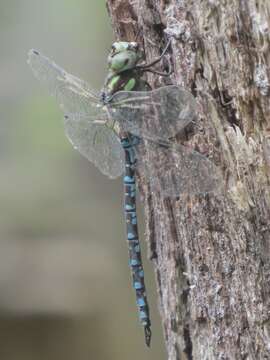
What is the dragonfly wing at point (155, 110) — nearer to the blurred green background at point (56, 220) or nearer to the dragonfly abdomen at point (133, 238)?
the dragonfly abdomen at point (133, 238)

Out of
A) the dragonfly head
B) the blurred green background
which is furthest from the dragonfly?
the blurred green background

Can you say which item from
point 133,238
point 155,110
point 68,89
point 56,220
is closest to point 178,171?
point 155,110

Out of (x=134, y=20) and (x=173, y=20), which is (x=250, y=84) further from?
(x=134, y=20)

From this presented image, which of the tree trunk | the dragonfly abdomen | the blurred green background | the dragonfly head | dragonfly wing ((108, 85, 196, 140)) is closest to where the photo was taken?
the tree trunk

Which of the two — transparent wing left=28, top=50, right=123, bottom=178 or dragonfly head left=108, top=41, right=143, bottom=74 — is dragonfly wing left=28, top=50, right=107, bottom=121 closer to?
transparent wing left=28, top=50, right=123, bottom=178

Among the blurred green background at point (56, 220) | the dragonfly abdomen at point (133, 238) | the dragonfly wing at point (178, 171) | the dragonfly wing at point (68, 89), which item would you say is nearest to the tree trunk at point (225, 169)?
the dragonfly wing at point (178, 171)

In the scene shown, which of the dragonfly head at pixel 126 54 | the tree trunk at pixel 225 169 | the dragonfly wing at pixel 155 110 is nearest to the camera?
the tree trunk at pixel 225 169
